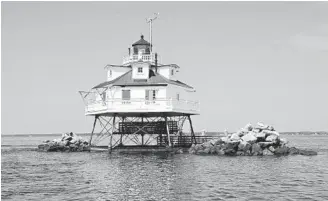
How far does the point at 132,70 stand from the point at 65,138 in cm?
1577

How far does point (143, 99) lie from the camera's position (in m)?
45.1

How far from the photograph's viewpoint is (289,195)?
2119cm

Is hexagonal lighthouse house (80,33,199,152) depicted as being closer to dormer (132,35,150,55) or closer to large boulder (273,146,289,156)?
dormer (132,35,150,55)

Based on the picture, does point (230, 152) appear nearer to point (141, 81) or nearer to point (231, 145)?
point (231, 145)

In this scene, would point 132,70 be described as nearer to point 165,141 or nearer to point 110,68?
point 110,68

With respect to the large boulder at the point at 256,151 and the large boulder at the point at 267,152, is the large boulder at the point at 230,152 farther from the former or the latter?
the large boulder at the point at 267,152

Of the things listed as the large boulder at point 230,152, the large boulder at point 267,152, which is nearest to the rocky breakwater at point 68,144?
the large boulder at point 230,152

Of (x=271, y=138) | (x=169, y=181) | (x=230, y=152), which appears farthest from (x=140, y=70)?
(x=169, y=181)

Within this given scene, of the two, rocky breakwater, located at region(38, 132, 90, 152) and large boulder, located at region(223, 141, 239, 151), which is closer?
large boulder, located at region(223, 141, 239, 151)

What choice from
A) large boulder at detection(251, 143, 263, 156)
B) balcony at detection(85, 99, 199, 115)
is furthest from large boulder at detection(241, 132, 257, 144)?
balcony at detection(85, 99, 199, 115)

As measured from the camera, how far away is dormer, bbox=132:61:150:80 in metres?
47.8

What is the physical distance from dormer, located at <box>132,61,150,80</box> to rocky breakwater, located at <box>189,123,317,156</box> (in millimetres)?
9451

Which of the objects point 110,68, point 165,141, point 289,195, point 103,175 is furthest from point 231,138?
point 289,195

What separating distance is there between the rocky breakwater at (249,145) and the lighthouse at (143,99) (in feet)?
13.3
